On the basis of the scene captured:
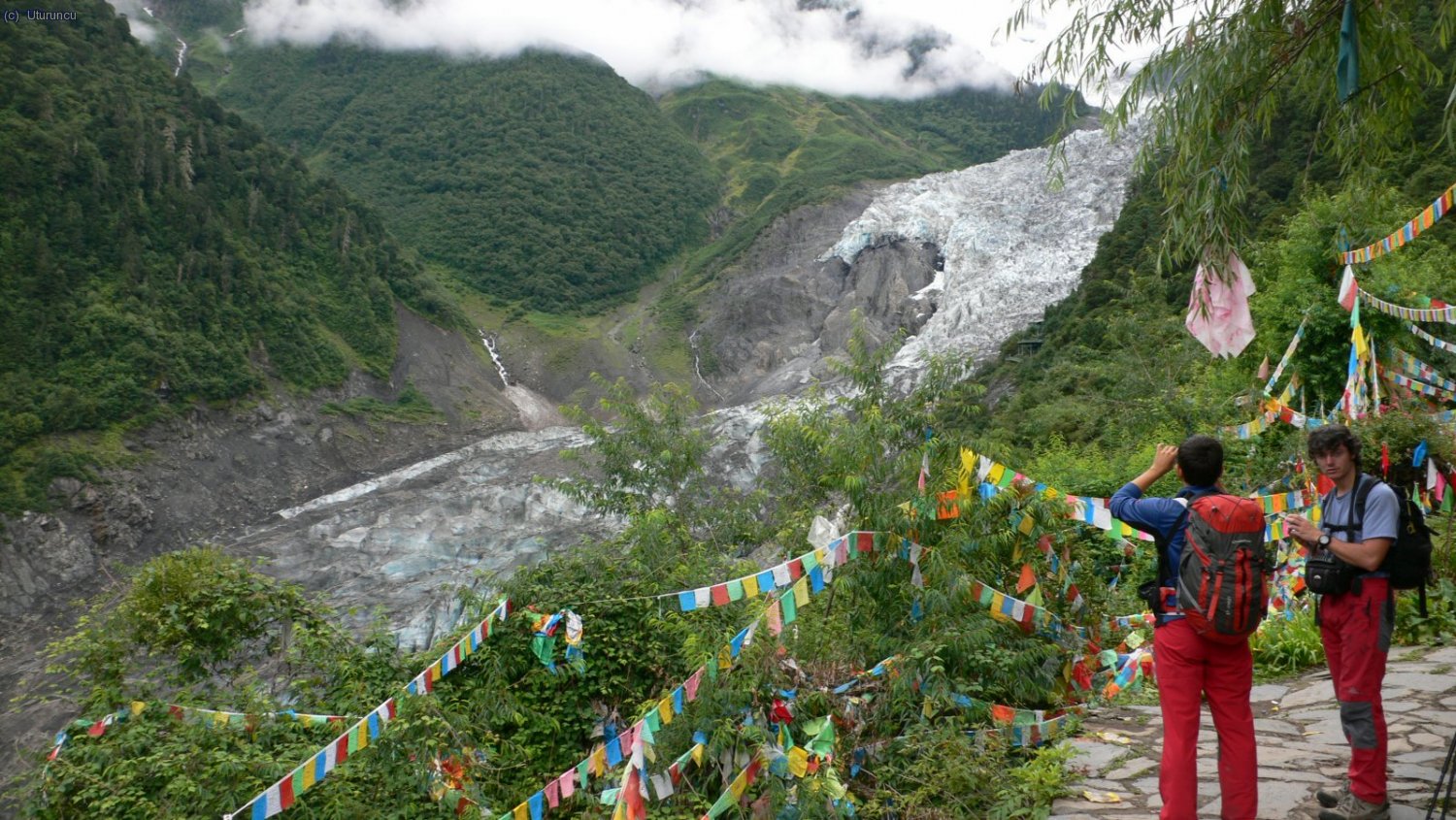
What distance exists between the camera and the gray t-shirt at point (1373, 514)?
3125mm

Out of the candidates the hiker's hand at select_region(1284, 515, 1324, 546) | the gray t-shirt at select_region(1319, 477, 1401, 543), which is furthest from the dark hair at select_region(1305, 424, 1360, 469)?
the hiker's hand at select_region(1284, 515, 1324, 546)

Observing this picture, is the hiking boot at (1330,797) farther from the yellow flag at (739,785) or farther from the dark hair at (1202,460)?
the yellow flag at (739,785)

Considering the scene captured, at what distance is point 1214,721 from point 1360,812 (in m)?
0.60

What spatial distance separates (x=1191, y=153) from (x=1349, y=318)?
908cm

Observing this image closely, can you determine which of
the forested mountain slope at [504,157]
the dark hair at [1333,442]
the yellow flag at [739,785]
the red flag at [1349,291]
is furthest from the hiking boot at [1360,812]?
the forested mountain slope at [504,157]

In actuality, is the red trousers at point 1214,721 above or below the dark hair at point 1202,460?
below

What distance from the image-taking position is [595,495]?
49.2 ft

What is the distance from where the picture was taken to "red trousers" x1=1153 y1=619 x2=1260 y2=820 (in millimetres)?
2998

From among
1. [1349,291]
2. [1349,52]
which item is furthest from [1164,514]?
[1349,291]

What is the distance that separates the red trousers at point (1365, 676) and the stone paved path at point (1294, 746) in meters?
0.18

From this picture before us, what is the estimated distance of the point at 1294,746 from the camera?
4102 millimetres

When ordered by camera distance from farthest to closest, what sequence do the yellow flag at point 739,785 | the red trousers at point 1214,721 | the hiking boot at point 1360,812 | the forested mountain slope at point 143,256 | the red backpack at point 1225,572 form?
the forested mountain slope at point 143,256, the yellow flag at point 739,785, the hiking boot at point 1360,812, the red trousers at point 1214,721, the red backpack at point 1225,572

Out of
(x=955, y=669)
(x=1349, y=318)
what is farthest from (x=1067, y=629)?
(x=1349, y=318)

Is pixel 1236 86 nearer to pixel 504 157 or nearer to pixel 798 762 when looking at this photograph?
pixel 798 762
